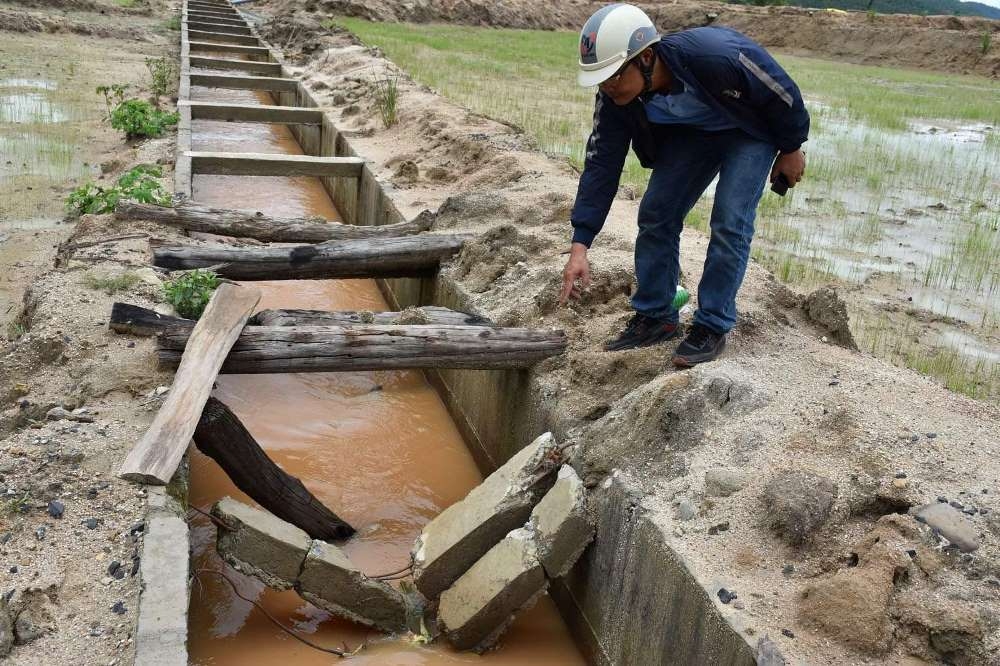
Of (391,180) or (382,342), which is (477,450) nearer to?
(382,342)

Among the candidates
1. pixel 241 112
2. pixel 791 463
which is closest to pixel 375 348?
pixel 791 463

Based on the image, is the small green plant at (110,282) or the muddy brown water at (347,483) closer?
the muddy brown water at (347,483)

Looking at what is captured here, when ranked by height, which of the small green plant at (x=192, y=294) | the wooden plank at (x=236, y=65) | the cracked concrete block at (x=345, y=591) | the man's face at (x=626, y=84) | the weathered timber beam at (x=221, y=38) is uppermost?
the man's face at (x=626, y=84)

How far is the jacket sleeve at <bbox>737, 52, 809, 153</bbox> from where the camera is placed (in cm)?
328

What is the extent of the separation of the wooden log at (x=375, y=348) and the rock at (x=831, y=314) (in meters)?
1.27

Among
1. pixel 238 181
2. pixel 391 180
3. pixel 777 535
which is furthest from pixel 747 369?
pixel 238 181

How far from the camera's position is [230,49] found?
16.6 metres

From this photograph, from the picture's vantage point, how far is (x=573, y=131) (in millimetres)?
10828

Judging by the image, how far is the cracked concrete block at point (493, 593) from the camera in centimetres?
317

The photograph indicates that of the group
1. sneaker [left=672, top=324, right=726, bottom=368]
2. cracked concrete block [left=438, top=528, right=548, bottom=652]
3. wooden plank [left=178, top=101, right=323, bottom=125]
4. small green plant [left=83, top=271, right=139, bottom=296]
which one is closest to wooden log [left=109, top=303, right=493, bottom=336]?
small green plant [left=83, top=271, right=139, bottom=296]

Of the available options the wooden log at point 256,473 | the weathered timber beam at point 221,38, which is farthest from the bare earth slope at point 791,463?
the weathered timber beam at point 221,38

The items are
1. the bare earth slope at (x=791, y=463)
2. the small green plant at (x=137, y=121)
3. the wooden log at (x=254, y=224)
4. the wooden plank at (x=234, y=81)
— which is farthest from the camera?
the wooden plank at (x=234, y=81)

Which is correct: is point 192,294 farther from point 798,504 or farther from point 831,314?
point 831,314

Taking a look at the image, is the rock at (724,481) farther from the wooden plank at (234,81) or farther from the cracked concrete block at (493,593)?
the wooden plank at (234,81)
